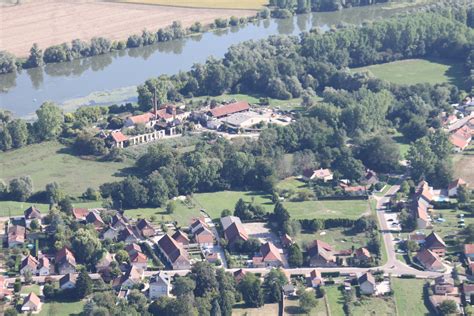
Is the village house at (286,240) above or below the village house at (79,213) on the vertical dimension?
below

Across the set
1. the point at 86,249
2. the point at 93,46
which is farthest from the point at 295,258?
the point at 93,46

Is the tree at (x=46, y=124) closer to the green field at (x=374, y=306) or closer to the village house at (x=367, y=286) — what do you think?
the village house at (x=367, y=286)

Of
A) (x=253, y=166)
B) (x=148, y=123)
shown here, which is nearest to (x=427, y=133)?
(x=253, y=166)

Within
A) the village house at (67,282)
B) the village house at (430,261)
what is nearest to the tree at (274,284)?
the village house at (430,261)

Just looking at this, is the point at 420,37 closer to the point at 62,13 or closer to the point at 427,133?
the point at 427,133

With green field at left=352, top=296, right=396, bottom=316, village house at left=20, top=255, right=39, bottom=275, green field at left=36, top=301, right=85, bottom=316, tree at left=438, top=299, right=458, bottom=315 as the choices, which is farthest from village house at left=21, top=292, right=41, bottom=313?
tree at left=438, top=299, right=458, bottom=315

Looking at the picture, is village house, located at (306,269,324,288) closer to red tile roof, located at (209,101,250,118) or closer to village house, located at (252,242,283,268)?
village house, located at (252,242,283,268)

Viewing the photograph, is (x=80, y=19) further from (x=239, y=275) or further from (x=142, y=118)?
(x=239, y=275)
